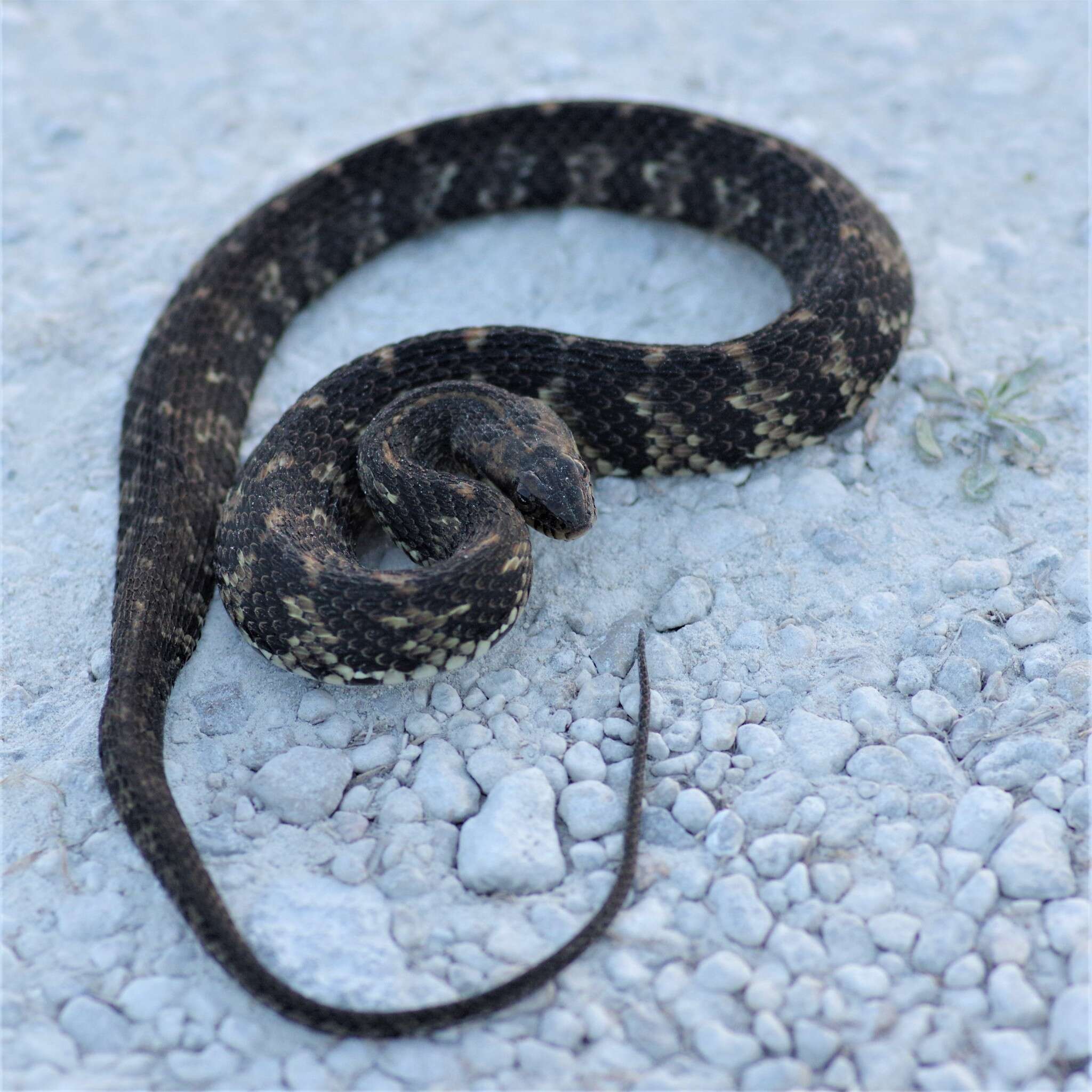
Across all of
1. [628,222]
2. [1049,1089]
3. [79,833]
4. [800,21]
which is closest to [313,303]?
[628,222]

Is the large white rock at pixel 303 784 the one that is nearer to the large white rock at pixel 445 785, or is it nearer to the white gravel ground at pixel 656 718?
the white gravel ground at pixel 656 718

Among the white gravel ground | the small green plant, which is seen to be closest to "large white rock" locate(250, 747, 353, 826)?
the white gravel ground

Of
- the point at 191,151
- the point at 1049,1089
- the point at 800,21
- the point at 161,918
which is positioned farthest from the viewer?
the point at 800,21

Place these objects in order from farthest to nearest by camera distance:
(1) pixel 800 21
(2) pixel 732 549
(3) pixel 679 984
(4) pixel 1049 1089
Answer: (1) pixel 800 21
(2) pixel 732 549
(3) pixel 679 984
(4) pixel 1049 1089

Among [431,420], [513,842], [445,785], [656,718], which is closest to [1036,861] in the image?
[656,718]

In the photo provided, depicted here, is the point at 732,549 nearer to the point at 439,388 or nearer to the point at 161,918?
the point at 439,388

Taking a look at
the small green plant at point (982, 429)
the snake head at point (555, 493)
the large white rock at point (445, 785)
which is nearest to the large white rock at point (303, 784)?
the large white rock at point (445, 785)

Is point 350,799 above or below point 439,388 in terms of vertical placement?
below

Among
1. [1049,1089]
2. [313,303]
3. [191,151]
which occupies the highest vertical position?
[191,151]

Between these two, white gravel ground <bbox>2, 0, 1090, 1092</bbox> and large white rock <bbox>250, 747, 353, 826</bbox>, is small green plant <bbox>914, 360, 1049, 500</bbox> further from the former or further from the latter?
large white rock <bbox>250, 747, 353, 826</bbox>
